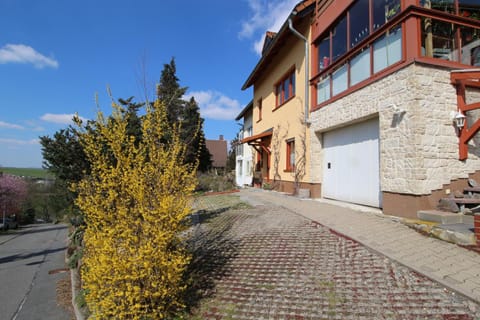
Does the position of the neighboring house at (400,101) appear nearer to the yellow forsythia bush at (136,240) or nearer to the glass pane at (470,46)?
the glass pane at (470,46)

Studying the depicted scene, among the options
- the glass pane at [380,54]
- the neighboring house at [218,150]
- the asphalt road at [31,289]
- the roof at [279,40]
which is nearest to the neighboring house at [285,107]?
the roof at [279,40]

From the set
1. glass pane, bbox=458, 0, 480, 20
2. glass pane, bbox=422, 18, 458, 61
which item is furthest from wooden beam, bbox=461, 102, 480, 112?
glass pane, bbox=458, 0, 480, 20

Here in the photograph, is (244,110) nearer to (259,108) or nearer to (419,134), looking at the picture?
(259,108)

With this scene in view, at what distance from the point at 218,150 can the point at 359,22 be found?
3850cm

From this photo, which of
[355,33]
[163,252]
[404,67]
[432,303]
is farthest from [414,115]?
[163,252]

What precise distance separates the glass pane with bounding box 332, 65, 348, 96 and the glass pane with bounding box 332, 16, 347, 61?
606 millimetres

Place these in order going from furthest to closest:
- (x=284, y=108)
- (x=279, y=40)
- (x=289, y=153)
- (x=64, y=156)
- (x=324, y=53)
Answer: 1. (x=284, y=108)
2. (x=279, y=40)
3. (x=289, y=153)
4. (x=324, y=53)
5. (x=64, y=156)

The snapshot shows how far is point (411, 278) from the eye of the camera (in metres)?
2.77

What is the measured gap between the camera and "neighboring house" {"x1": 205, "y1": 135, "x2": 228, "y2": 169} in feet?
141

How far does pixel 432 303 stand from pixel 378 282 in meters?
0.51

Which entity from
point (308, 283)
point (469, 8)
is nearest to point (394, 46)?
point (469, 8)

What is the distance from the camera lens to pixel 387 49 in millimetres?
5836

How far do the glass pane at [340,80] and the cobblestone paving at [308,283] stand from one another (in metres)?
4.89

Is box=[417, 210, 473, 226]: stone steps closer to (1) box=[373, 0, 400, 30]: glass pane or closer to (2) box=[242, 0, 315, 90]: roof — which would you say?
(1) box=[373, 0, 400, 30]: glass pane
